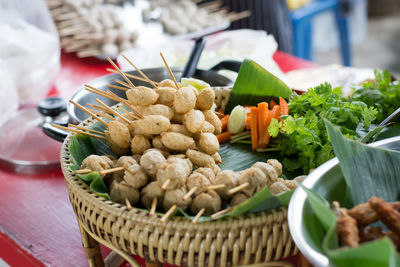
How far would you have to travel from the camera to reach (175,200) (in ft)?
3.71

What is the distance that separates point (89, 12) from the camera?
11.4 ft

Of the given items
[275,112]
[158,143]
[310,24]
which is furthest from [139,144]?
[310,24]

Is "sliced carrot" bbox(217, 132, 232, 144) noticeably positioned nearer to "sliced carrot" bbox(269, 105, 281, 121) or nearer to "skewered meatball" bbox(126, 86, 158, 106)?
"sliced carrot" bbox(269, 105, 281, 121)

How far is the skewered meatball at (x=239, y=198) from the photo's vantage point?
1.15m

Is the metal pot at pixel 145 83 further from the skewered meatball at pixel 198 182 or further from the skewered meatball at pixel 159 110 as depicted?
the skewered meatball at pixel 198 182

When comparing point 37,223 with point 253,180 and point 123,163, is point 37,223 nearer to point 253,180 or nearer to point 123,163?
point 123,163

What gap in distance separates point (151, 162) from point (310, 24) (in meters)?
4.27

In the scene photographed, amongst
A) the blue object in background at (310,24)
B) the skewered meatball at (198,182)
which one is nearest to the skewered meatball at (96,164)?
the skewered meatball at (198,182)

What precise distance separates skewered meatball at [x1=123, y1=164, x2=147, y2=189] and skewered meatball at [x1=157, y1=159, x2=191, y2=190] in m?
0.06

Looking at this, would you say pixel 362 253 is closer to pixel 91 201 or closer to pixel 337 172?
pixel 337 172

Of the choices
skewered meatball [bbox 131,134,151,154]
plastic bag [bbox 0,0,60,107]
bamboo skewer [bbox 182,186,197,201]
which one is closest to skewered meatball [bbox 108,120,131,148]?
skewered meatball [bbox 131,134,151,154]

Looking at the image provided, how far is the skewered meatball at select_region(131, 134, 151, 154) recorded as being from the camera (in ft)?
4.48

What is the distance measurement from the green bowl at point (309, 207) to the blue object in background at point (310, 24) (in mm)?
3919

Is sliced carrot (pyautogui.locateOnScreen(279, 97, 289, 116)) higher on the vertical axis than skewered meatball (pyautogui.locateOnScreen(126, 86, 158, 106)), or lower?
lower
